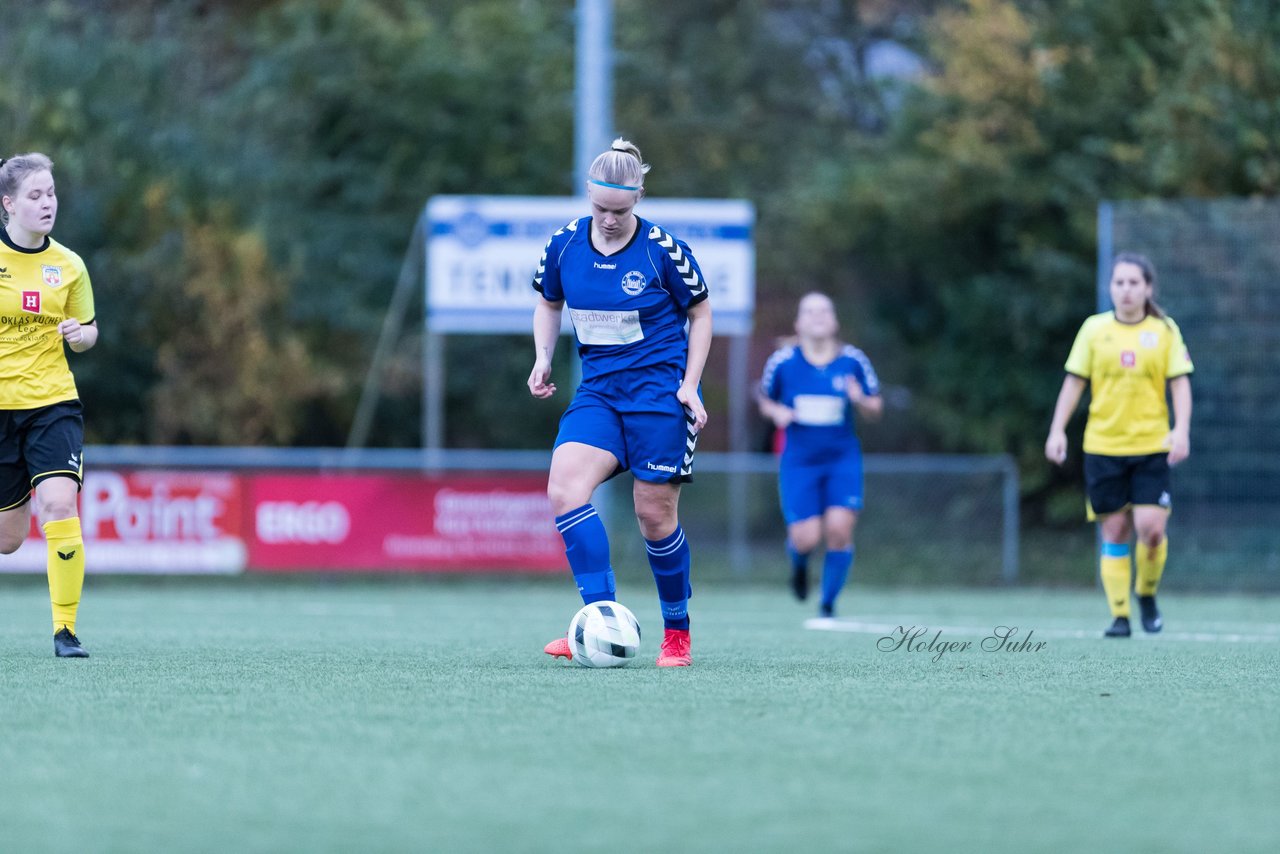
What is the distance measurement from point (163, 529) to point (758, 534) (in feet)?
18.6

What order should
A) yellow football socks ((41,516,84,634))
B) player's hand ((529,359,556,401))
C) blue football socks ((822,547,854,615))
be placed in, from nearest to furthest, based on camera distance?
player's hand ((529,359,556,401)) < yellow football socks ((41,516,84,634)) < blue football socks ((822,547,854,615))

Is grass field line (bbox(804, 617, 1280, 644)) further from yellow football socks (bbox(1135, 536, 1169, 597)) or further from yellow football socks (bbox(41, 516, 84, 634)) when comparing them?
yellow football socks (bbox(41, 516, 84, 634))

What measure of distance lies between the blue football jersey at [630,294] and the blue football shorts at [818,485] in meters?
5.08

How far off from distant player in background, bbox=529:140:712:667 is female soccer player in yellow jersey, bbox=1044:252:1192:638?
10.8 feet

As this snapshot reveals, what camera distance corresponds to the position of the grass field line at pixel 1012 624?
9727 mm

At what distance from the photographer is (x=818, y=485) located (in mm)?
12156

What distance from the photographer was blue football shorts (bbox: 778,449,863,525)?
1201cm

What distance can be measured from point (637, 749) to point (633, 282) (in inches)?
100

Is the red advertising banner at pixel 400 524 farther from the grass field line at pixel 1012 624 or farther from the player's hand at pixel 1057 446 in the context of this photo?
the player's hand at pixel 1057 446

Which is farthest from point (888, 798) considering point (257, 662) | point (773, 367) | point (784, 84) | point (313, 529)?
point (784, 84)

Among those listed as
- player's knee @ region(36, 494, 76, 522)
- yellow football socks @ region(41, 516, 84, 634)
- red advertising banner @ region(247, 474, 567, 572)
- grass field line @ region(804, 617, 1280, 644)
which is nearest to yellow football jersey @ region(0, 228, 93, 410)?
player's knee @ region(36, 494, 76, 522)

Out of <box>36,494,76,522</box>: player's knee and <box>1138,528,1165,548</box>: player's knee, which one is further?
<box>1138,528,1165,548</box>: player's knee

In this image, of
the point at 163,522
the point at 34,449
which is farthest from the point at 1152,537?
the point at 163,522

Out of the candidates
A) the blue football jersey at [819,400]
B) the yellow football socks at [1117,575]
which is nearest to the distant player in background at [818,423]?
the blue football jersey at [819,400]
